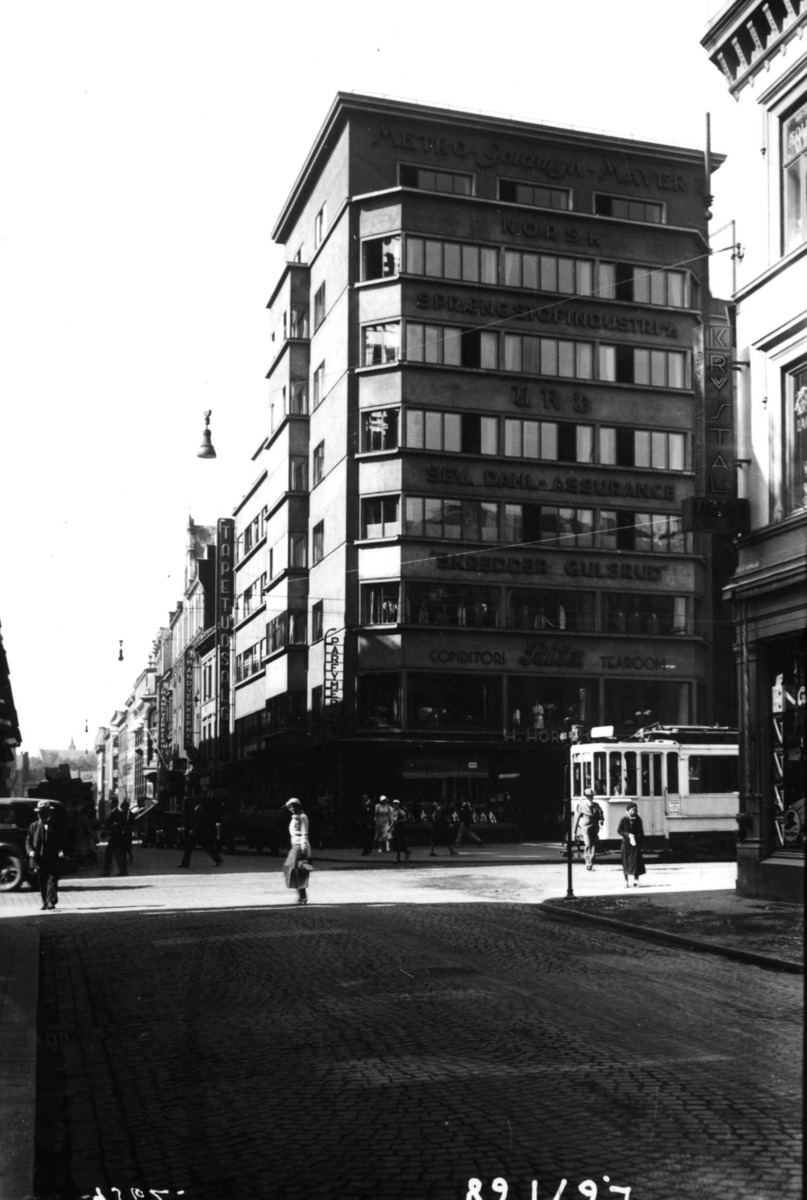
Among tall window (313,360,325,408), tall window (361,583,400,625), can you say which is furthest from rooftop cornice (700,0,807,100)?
tall window (313,360,325,408)

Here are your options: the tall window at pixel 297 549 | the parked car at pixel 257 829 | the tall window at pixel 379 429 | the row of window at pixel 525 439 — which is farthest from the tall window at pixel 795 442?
the tall window at pixel 297 549

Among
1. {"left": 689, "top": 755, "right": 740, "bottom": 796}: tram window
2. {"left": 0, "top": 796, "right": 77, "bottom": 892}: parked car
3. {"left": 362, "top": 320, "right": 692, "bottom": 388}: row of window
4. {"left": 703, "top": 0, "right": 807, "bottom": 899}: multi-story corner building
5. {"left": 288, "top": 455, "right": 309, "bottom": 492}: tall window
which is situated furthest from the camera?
{"left": 288, "top": 455, "right": 309, "bottom": 492}: tall window

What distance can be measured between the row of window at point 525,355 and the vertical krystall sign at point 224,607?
3135 cm

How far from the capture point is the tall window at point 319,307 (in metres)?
61.6

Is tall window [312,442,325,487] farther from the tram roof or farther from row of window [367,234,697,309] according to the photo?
the tram roof

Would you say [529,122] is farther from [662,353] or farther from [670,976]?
[670,976]

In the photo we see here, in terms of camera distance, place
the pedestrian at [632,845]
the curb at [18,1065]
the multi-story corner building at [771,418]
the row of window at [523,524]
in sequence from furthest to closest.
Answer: the row of window at [523,524] → the pedestrian at [632,845] → the multi-story corner building at [771,418] → the curb at [18,1065]

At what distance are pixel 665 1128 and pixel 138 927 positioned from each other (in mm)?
13565

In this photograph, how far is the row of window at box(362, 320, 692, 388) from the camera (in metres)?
55.2

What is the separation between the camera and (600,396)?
186 ft

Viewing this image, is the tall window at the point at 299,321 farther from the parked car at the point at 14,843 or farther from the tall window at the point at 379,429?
the parked car at the point at 14,843

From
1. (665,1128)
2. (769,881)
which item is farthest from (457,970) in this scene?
(769,881)

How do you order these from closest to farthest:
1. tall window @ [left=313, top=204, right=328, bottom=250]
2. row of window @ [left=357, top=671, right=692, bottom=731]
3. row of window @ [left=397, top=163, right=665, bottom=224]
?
row of window @ [left=357, top=671, right=692, bottom=731] → row of window @ [left=397, top=163, right=665, bottom=224] → tall window @ [left=313, top=204, right=328, bottom=250]

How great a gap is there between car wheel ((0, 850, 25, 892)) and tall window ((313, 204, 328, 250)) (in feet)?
128
